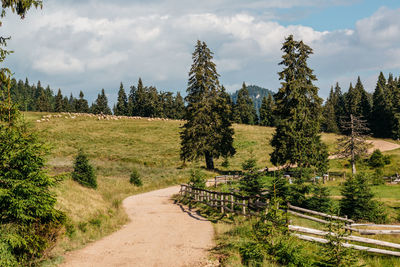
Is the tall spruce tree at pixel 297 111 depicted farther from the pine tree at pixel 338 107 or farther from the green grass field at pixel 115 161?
the pine tree at pixel 338 107

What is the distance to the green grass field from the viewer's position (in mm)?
15258

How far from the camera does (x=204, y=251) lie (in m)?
11.4

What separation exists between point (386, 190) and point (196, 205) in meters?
21.4

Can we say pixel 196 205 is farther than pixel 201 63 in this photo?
No

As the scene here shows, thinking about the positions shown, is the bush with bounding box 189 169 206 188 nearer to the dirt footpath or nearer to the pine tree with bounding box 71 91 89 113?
the dirt footpath

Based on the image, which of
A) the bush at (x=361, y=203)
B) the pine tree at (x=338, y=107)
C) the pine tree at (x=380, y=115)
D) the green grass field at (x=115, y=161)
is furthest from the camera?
the pine tree at (x=338, y=107)

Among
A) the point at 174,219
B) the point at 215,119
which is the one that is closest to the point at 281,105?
the point at 215,119

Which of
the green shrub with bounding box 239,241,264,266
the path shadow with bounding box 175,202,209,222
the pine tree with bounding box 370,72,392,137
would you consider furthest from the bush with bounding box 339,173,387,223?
the pine tree with bounding box 370,72,392,137

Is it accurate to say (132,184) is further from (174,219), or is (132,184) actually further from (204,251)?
(204,251)

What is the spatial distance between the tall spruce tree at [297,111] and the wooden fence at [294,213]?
38.9 ft

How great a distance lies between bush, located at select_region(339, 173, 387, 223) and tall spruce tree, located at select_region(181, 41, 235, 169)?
19534 mm

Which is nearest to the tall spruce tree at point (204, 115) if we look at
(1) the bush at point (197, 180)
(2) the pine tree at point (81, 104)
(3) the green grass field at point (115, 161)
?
(3) the green grass field at point (115, 161)

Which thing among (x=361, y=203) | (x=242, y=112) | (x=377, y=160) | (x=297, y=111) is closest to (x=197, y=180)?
(x=361, y=203)

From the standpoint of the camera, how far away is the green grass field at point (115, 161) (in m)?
15.3
